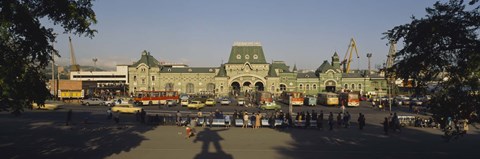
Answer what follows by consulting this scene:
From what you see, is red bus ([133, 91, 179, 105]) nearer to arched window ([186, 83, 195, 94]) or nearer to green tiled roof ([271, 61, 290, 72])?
arched window ([186, 83, 195, 94])

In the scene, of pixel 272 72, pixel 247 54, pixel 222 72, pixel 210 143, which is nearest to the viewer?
pixel 210 143

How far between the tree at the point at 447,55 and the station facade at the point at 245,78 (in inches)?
3165

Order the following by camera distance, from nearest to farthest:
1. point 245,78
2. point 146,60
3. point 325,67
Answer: point 245,78 → point 325,67 → point 146,60

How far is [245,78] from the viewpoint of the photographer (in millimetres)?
96375

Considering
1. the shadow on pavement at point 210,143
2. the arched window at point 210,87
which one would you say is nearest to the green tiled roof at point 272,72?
the arched window at point 210,87

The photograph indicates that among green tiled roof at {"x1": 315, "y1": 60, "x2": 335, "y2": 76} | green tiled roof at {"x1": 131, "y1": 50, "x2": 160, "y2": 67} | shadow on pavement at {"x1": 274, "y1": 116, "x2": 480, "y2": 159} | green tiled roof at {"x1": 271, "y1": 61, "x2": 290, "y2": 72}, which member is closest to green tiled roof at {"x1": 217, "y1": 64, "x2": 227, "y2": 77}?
green tiled roof at {"x1": 271, "y1": 61, "x2": 290, "y2": 72}

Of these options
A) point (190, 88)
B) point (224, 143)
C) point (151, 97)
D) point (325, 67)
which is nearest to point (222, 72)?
point (190, 88)

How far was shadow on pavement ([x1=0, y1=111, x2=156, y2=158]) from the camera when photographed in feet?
57.0

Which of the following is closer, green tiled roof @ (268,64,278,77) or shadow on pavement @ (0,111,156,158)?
shadow on pavement @ (0,111,156,158)

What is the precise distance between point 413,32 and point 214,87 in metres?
91.4

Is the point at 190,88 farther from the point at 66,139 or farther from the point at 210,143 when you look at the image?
the point at 210,143

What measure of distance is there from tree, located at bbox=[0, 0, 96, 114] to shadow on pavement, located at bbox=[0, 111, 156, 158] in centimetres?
389

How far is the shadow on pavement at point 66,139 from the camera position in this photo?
683 inches

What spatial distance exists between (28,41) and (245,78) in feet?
273
